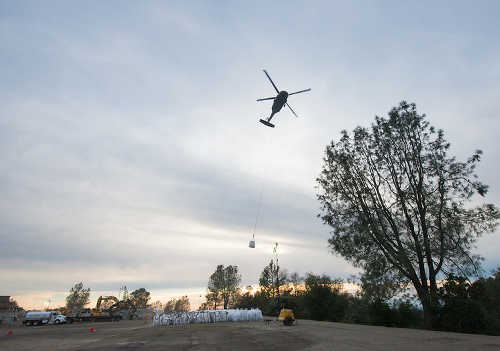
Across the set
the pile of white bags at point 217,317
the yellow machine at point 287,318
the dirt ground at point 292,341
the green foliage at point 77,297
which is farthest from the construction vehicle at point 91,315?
the green foliage at point 77,297

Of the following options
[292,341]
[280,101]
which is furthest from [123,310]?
[292,341]

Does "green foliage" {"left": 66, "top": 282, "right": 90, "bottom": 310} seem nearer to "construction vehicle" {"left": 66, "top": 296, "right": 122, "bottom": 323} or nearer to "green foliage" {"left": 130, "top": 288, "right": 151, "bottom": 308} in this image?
"green foliage" {"left": 130, "top": 288, "right": 151, "bottom": 308}

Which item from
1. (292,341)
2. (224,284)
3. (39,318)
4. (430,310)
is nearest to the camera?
(292,341)

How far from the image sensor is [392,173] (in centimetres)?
2747

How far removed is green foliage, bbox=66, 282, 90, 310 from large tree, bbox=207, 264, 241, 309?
70795mm

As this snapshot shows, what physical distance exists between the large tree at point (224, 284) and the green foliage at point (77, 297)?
70.8m

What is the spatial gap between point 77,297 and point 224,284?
77971mm

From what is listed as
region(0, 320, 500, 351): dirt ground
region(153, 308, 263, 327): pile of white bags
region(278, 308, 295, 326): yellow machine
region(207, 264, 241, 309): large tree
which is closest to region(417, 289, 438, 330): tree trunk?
region(0, 320, 500, 351): dirt ground

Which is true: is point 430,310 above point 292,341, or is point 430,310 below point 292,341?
above

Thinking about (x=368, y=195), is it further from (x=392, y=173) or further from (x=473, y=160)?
(x=473, y=160)

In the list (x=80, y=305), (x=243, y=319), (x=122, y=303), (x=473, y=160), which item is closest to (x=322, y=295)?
(x=243, y=319)

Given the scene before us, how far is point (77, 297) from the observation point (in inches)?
5394

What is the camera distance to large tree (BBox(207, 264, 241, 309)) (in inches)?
3974

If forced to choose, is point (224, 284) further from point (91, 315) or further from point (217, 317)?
point (217, 317)
